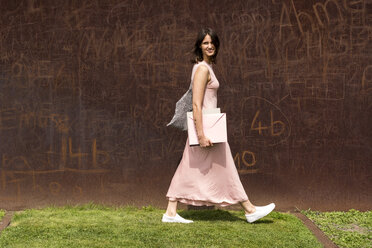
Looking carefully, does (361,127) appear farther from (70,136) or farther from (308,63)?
(70,136)

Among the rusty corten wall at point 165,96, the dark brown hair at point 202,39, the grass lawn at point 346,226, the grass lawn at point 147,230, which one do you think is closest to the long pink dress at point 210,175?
the dark brown hair at point 202,39

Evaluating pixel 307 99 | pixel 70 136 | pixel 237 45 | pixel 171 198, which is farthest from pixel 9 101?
pixel 307 99

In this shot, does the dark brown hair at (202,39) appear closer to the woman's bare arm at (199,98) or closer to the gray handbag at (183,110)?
the woman's bare arm at (199,98)

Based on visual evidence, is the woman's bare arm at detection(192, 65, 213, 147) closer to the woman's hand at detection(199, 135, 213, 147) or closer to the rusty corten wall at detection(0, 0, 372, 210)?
the woman's hand at detection(199, 135, 213, 147)

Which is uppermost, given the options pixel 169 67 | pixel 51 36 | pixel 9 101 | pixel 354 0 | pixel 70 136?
pixel 354 0

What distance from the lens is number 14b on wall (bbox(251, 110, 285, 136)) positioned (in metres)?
5.70

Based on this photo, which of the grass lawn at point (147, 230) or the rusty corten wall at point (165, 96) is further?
the rusty corten wall at point (165, 96)

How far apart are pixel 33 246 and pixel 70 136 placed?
5.77ft

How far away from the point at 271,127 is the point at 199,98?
49.0 inches

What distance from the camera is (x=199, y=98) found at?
482 cm

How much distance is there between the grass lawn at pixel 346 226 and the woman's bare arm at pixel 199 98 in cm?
152

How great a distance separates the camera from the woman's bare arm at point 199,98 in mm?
4781

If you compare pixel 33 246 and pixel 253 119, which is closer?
pixel 33 246

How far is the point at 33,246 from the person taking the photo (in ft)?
13.9
